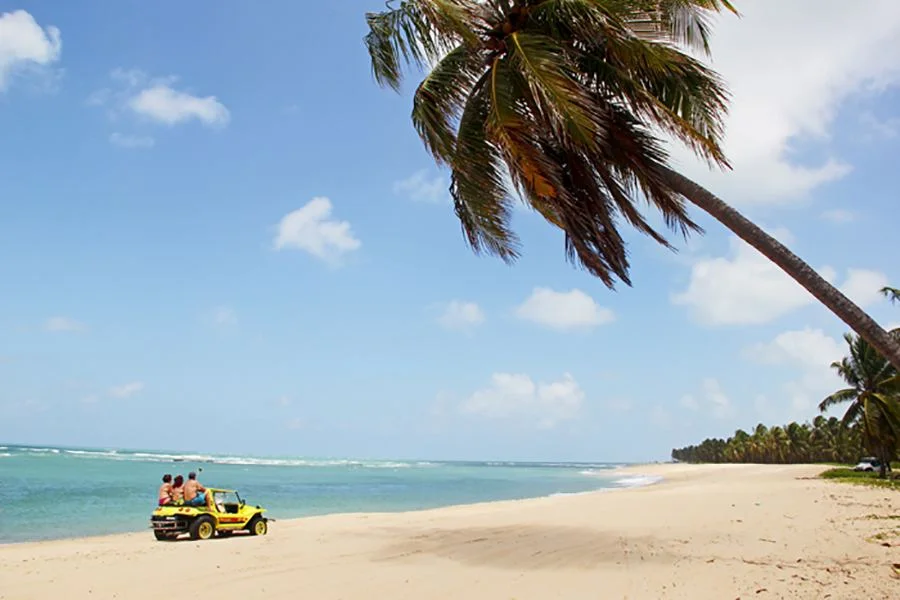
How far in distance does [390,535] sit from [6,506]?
20.4 meters

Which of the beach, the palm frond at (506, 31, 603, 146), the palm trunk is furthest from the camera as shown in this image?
the beach

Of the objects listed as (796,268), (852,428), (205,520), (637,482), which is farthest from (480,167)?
(637,482)

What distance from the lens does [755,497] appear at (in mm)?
21500

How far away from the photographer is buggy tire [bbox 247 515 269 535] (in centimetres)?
1452

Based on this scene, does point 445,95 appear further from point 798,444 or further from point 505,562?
point 798,444

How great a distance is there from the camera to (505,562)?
948 centimetres

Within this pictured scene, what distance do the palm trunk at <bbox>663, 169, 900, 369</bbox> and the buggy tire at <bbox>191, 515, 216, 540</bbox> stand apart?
1129cm

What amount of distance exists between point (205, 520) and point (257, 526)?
1261 mm

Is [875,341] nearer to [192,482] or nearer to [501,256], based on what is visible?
[501,256]

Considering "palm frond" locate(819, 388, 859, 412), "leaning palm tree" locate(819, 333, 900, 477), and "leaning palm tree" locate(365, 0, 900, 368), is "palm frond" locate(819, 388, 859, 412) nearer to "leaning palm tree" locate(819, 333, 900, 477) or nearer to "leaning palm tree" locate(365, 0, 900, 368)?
"leaning palm tree" locate(819, 333, 900, 477)

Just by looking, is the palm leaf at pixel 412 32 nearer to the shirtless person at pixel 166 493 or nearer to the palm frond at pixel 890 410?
the shirtless person at pixel 166 493

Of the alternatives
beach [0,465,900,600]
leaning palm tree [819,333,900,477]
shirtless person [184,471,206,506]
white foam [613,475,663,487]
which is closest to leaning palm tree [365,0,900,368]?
beach [0,465,900,600]

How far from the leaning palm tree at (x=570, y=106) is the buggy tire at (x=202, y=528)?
28.4 feet

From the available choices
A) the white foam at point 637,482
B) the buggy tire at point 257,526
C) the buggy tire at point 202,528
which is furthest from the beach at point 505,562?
the white foam at point 637,482
